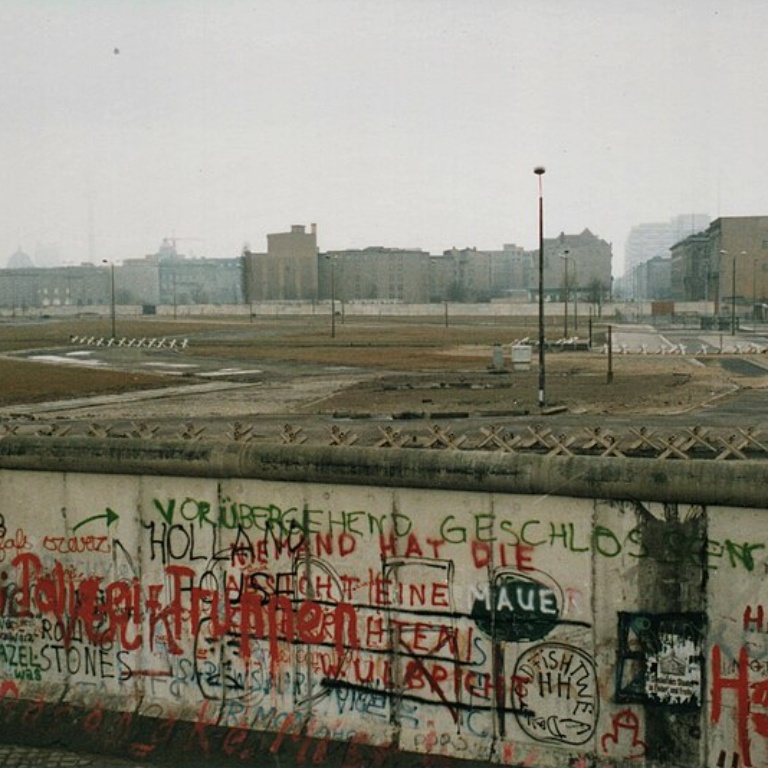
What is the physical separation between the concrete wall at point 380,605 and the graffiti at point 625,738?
2 centimetres

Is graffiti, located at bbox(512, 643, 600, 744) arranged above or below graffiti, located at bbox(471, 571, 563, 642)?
below

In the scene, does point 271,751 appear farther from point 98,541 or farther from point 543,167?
point 543,167

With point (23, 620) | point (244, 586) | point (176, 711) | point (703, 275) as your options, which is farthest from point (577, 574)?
→ point (703, 275)

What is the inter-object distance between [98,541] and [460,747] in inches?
205

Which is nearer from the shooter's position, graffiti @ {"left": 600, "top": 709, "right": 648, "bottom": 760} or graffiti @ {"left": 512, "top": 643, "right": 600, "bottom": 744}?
graffiti @ {"left": 600, "top": 709, "right": 648, "bottom": 760}

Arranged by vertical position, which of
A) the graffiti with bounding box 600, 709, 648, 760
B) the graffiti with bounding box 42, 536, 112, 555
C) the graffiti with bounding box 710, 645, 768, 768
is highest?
the graffiti with bounding box 42, 536, 112, 555

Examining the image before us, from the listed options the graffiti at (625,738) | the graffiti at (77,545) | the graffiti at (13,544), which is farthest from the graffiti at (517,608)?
the graffiti at (13,544)

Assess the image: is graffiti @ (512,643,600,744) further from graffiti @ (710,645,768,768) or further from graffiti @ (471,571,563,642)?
graffiti @ (710,645,768,768)

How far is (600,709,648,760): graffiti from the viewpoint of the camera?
11.0 meters

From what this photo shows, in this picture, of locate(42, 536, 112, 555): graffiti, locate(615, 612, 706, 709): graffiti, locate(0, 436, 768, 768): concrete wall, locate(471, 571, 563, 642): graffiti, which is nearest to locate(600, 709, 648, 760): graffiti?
locate(0, 436, 768, 768): concrete wall

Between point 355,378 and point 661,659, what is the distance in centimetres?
4392

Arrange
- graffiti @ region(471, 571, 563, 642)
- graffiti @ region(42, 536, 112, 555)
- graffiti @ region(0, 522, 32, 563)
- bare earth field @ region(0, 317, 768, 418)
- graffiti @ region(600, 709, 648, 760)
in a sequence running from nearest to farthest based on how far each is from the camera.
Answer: graffiti @ region(600, 709, 648, 760) < graffiti @ region(471, 571, 563, 642) < graffiti @ region(42, 536, 112, 555) < graffiti @ region(0, 522, 32, 563) < bare earth field @ region(0, 317, 768, 418)

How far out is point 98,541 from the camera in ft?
43.8

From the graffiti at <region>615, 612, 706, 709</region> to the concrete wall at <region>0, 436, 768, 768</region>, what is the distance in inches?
0.9
